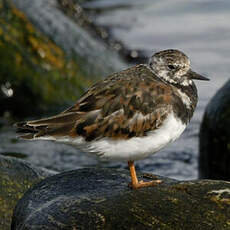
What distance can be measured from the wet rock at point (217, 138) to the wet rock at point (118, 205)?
6.30ft

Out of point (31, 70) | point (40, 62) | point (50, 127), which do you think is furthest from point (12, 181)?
point (40, 62)

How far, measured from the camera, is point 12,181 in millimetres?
5148

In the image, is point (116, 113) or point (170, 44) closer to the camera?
point (116, 113)

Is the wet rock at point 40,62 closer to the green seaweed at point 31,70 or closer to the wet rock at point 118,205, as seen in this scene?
the green seaweed at point 31,70

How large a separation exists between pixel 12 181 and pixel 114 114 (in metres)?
1.25

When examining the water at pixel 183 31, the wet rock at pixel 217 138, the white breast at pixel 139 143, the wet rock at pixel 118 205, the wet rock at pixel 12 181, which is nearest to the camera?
the wet rock at pixel 118 205

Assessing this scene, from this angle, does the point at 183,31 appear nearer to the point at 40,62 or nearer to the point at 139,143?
the point at 40,62

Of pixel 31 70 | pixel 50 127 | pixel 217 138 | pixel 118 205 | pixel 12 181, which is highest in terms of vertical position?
pixel 50 127

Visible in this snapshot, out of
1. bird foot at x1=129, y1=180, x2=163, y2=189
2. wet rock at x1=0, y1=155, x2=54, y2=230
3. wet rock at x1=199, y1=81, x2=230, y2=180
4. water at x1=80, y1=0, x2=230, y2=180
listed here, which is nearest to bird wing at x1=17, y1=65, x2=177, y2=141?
bird foot at x1=129, y1=180, x2=163, y2=189

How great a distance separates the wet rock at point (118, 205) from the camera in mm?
3994

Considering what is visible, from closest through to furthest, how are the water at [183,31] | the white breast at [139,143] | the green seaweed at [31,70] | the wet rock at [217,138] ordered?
the white breast at [139,143] < the wet rock at [217,138] < the green seaweed at [31,70] < the water at [183,31]

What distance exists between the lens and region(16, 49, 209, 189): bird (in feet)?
14.4

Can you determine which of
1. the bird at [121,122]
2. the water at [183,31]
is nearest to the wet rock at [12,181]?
the bird at [121,122]

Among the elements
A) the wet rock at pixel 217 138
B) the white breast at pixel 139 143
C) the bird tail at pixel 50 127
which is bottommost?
the wet rock at pixel 217 138
